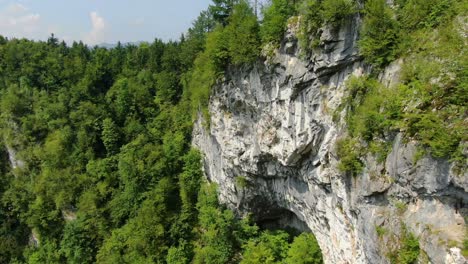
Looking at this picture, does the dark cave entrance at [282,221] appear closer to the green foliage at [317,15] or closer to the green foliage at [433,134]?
the green foliage at [317,15]

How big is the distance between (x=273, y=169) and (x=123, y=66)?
112 ft

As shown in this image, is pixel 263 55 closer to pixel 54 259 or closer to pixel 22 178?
pixel 54 259

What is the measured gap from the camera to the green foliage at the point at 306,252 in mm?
20109

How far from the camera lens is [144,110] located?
37.4 metres

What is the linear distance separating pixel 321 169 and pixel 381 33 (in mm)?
6839

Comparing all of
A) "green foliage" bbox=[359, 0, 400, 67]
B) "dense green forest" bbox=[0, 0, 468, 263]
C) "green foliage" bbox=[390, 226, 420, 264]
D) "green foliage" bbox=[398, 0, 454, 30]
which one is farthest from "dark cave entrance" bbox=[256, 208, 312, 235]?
"green foliage" bbox=[398, 0, 454, 30]

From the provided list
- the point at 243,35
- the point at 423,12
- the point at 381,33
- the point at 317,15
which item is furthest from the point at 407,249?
the point at 243,35

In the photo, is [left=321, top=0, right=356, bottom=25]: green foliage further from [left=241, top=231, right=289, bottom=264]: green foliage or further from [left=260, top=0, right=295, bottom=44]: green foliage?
[left=241, top=231, right=289, bottom=264]: green foliage

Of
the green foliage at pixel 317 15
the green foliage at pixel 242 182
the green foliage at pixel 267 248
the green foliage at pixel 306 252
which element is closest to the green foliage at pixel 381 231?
the green foliage at pixel 317 15

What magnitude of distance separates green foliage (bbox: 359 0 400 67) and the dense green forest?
5 cm

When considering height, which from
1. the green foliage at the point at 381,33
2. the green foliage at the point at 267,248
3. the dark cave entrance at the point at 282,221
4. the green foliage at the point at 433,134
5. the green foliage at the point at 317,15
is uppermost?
the green foliage at the point at 317,15

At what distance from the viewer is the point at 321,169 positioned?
15.9 m

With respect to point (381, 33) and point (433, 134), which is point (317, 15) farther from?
point (433, 134)

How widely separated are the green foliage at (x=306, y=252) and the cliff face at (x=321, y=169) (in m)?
1.97
